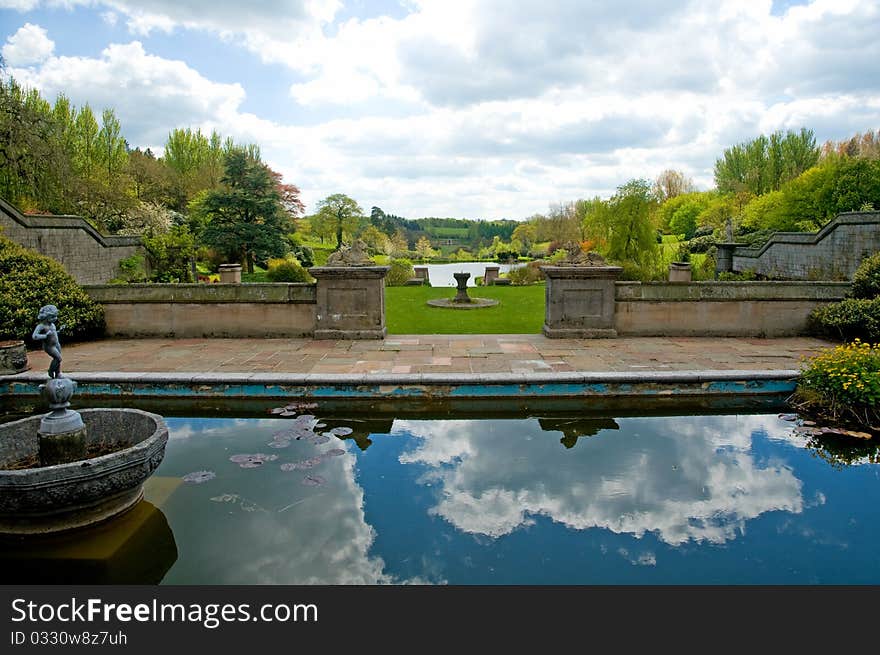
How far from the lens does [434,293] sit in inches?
727

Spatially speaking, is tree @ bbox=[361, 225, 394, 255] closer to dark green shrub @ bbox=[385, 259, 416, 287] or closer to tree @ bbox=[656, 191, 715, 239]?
tree @ bbox=[656, 191, 715, 239]

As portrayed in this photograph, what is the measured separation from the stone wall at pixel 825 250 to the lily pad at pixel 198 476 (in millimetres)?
18193

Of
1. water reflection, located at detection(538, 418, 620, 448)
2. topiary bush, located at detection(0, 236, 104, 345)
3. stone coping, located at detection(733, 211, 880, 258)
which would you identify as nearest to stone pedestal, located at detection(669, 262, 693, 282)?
stone coping, located at detection(733, 211, 880, 258)

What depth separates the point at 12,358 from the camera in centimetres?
773

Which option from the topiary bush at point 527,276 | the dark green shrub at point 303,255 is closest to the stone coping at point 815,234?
the topiary bush at point 527,276

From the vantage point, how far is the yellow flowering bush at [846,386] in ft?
19.4

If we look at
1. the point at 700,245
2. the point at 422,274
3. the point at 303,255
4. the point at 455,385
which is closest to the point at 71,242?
the point at 422,274

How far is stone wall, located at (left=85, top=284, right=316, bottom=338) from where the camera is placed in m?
10.2

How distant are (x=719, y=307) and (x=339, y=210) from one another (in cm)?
3821

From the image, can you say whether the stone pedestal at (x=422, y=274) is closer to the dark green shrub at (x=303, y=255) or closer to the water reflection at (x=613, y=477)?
the dark green shrub at (x=303, y=255)

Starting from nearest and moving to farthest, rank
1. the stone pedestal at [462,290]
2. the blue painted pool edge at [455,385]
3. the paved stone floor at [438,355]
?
the blue painted pool edge at [455,385] → the paved stone floor at [438,355] → the stone pedestal at [462,290]

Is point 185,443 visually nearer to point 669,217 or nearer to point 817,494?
point 817,494
